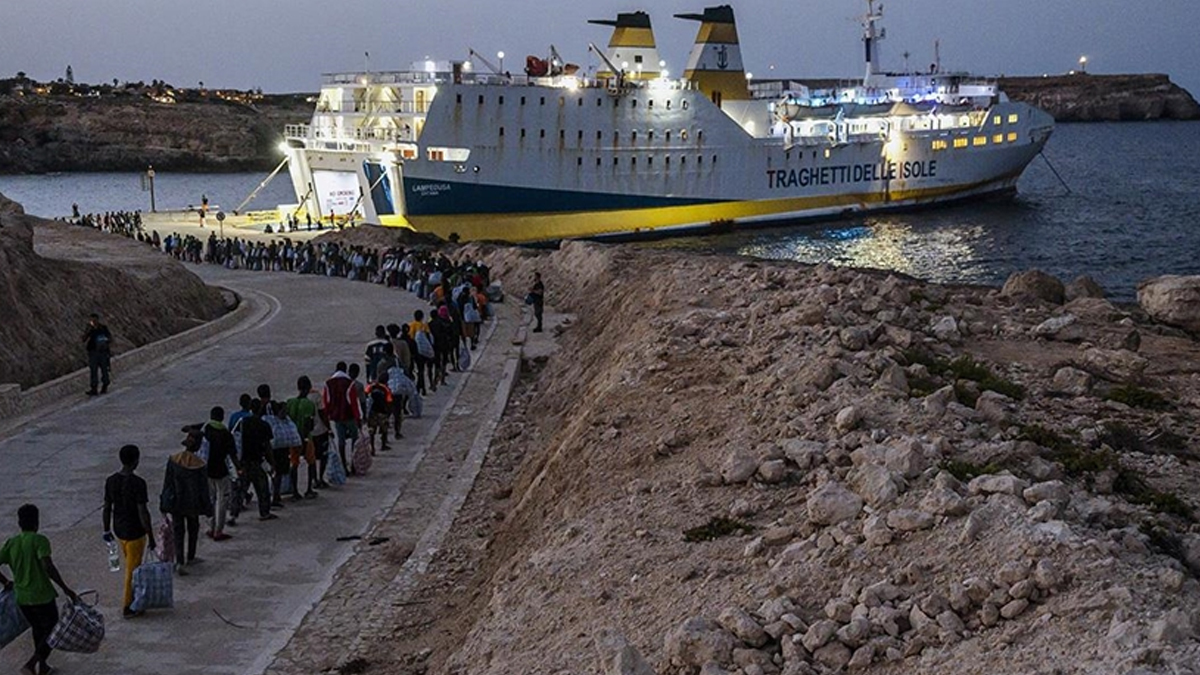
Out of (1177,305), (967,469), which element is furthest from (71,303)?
(967,469)

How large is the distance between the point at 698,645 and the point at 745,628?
27 centimetres

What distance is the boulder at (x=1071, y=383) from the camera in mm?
11633

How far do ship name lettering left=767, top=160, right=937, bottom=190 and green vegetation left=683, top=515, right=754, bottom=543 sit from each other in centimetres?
5588

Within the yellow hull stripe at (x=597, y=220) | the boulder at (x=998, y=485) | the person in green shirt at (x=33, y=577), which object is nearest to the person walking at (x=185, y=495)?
the person in green shirt at (x=33, y=577)

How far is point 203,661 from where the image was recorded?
9.54 m

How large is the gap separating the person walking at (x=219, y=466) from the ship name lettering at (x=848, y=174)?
5370cm

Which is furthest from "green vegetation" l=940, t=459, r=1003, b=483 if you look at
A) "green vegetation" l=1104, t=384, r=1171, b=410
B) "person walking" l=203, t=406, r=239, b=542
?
"person walking" l=203, t=406, r=239, b=542

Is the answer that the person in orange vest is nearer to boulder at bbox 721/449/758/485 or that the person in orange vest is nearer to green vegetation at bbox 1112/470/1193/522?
boulder at bbox 721/449/758/485

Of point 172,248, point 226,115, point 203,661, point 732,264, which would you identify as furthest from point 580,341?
point 226,115

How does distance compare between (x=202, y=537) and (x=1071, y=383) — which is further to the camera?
(x=202, y=537)

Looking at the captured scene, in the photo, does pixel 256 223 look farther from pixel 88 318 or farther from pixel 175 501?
pixel 175 501

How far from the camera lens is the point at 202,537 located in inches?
488

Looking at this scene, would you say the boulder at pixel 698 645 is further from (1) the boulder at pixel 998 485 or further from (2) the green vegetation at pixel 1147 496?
(2) the green vegetation at pixel 1147 496

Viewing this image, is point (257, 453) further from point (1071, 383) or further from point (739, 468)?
point (1071, 383)
